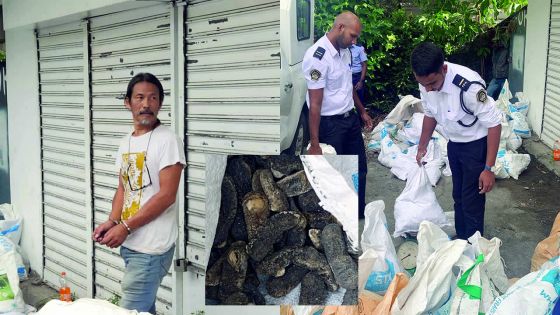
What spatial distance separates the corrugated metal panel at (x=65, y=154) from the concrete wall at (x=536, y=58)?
2.00 meters

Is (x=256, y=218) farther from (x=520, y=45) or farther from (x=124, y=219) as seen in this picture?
(x=520, y=45)

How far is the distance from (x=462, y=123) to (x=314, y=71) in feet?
2.25

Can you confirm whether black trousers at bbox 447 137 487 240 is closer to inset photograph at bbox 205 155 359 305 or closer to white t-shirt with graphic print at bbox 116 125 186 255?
inset photograph at bbox 205 155 359 305

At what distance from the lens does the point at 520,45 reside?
2.96 meters

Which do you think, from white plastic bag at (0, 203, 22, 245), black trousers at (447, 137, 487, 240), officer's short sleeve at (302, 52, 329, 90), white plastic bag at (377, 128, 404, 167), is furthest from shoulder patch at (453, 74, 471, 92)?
white plastic bag at (0, 203, 22, 245)

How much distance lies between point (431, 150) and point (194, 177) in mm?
1034

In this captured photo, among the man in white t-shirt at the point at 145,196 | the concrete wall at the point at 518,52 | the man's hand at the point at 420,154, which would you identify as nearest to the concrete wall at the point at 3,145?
the man in white t-shirt at the point at 145,196

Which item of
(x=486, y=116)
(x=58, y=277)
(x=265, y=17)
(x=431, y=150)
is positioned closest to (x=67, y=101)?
(x=58, y=277)

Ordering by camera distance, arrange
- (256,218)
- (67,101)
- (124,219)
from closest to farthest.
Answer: (256,218) → (124,219) → (67,101)

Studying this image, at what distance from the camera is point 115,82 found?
3012 millimetres

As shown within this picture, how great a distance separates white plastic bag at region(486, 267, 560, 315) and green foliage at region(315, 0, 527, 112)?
884 millimetres

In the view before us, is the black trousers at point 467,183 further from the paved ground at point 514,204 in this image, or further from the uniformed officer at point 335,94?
the uniformed officer at point 335,94

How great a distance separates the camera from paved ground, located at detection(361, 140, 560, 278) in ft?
9.48

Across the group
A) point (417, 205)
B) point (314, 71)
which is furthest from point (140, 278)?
point (417, 205)
